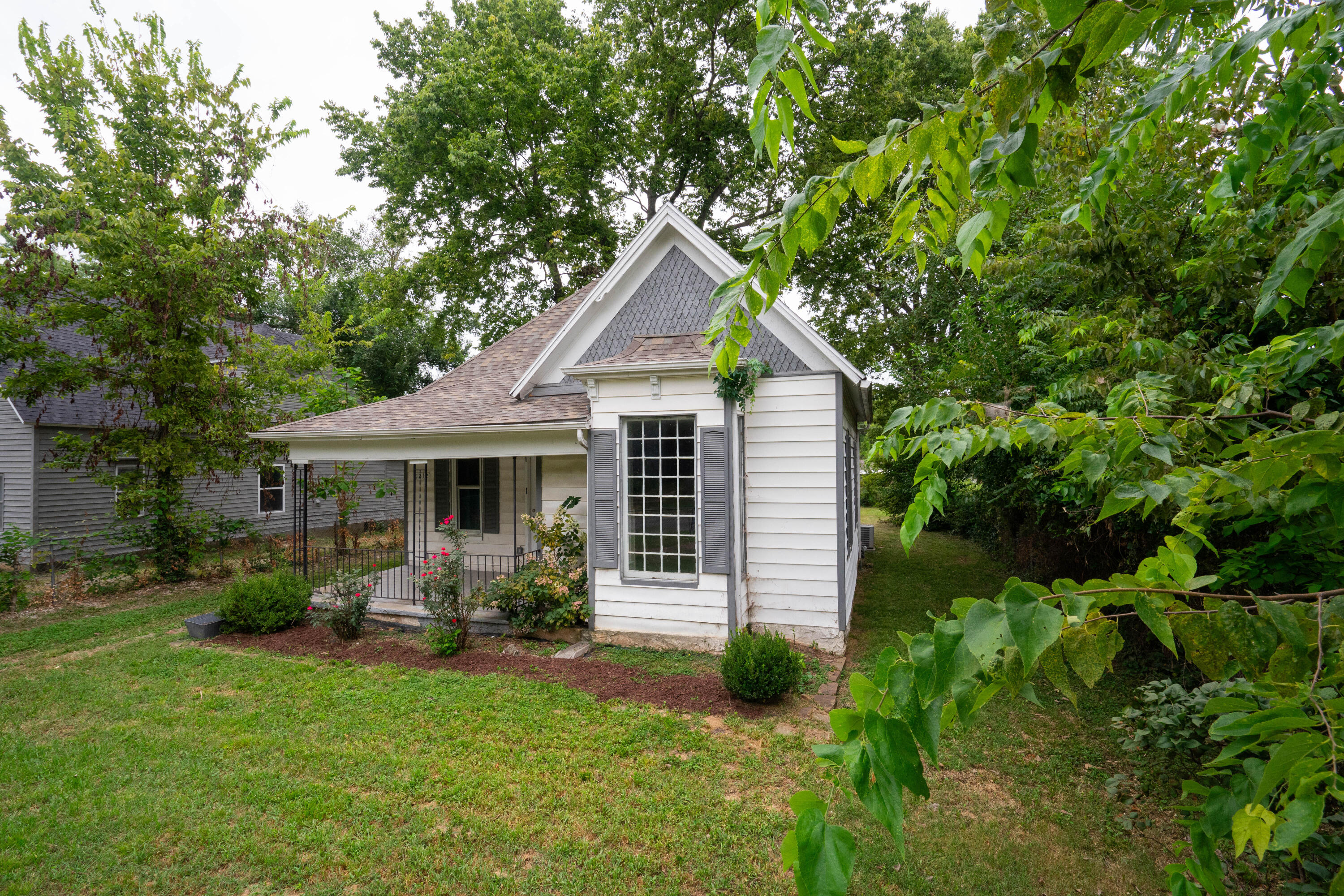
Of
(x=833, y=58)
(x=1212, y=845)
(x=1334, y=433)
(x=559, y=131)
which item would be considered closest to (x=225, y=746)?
(x=1212, y=845)

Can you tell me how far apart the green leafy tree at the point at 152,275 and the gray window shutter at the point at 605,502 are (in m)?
9.09

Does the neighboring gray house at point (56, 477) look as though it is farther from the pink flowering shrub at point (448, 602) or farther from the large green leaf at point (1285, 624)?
the large green leaf at point (1285, 624)

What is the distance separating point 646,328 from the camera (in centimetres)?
885

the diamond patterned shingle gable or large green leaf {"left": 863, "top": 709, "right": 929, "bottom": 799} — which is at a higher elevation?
the diamond patterned shingle gable

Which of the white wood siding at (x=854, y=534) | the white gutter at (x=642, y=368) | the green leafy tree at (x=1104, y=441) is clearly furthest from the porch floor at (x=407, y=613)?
the green leafy tree at (x=1104, y=441)

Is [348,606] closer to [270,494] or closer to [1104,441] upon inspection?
[1104,441]

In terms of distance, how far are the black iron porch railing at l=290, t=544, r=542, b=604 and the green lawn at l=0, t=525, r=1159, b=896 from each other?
2708 mm

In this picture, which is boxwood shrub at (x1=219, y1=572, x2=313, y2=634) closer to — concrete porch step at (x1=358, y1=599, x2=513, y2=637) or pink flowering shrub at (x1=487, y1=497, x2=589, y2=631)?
concrete porch step at (x1=358, y1=599, x2=513, y2=637)

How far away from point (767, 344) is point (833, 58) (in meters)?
11.7

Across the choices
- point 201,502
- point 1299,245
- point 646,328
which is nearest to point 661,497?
point 646,328

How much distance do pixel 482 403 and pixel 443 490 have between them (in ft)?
7.84

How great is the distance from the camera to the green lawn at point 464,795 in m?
3.67

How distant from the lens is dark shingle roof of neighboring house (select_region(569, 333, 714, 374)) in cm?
746

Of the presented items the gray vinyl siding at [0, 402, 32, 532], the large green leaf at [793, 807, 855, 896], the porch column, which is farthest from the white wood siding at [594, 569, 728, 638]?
the gray vinyl siding at [0, 402, 32, 532]
